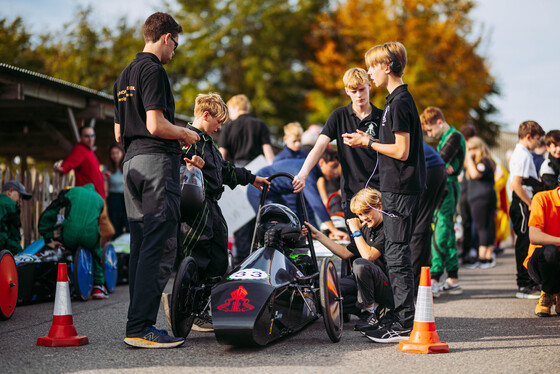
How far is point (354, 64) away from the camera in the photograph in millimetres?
32750

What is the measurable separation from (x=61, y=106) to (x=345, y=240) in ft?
21.0

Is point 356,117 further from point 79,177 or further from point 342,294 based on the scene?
point 79,177

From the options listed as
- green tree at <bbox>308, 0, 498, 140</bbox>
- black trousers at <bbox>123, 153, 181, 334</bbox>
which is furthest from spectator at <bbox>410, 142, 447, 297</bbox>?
green tree at <bbox>308, 0, 498, 140</bbox>

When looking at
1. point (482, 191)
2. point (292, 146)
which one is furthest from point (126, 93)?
point (482, 191)

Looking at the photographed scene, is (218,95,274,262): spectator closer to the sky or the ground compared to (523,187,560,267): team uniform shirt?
closer to the sky

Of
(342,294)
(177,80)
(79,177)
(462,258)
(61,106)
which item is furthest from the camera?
(177,80)

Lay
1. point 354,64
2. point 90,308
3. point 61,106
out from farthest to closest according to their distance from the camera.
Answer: point 354,64 → point 61,106 → point 90,308

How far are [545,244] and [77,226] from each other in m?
4.93

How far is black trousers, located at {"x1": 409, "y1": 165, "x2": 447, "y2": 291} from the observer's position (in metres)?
6.79


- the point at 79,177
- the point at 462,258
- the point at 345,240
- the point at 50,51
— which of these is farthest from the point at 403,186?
the point at 50,51

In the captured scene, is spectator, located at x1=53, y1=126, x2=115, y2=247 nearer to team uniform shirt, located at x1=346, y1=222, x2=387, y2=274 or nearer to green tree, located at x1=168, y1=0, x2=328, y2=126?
team uniform shirt, located at x1=346, y1=222, x2=387, y2=274

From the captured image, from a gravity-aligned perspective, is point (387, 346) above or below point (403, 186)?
below

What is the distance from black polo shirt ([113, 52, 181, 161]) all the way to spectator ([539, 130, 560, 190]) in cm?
424

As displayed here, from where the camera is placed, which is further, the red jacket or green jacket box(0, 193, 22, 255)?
the red jacket
